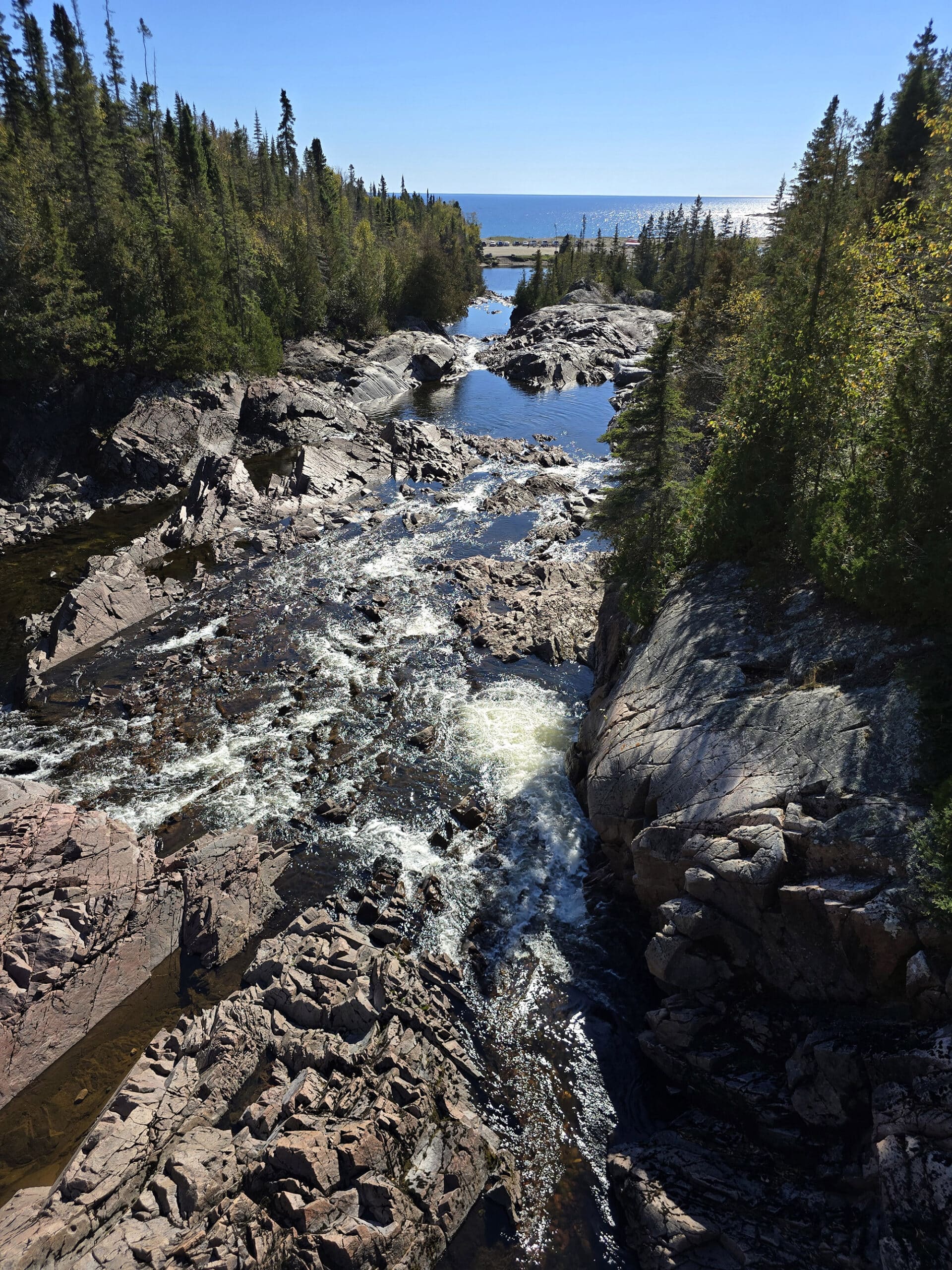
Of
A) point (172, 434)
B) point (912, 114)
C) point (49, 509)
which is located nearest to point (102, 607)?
point (49, 509)

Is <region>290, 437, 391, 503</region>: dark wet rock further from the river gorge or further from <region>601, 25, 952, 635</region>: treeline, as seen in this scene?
<region>601, 25, 952, 635</region>: treeline

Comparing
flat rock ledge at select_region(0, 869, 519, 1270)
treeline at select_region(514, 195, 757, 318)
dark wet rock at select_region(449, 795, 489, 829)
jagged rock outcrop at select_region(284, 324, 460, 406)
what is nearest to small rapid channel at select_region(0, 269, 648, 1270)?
dark wet rock at select_region(449, 795, 489, 829)

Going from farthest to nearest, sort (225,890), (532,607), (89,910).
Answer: (532,607) → (225,890) → (89,910)

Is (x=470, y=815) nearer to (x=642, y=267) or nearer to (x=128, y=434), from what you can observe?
(x=128, y=434)

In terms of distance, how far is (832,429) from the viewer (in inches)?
867

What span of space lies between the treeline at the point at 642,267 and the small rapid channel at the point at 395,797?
108085mm

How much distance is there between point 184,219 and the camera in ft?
201

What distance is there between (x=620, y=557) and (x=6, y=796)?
24704mm

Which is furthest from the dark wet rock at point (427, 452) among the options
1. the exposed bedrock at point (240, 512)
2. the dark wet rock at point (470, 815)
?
the dark wet rock at point (470, 815)

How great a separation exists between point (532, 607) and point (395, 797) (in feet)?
53.9

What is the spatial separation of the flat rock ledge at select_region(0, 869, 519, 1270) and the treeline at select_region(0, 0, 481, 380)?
52.0 metres

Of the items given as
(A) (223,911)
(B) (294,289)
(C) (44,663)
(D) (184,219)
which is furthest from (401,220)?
(A) (223,911)

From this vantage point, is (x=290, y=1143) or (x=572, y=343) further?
(x=572, y=343)

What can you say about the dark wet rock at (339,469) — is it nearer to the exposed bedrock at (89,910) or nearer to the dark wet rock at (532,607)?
the dark wet rock at (532,607)
